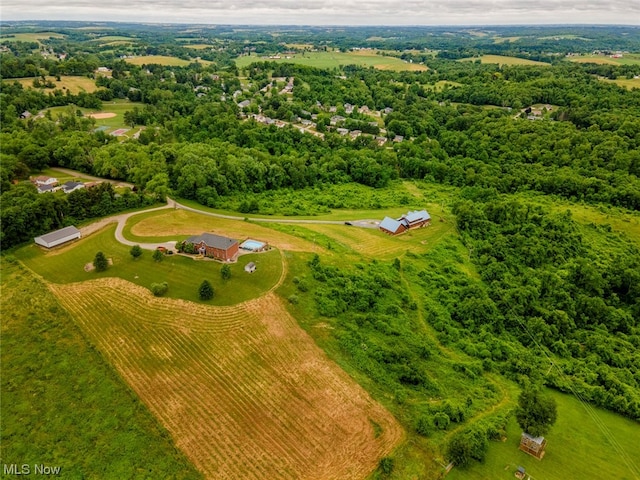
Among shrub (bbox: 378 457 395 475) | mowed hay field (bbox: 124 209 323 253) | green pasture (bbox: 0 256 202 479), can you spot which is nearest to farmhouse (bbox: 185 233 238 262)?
mowed hay field (bbox: 124 209 323 253)

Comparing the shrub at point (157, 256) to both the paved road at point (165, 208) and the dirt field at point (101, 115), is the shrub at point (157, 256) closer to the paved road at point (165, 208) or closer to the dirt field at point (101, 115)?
the paved road at point (165, 208)

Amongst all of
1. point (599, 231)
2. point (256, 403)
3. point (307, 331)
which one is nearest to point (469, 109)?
point (599, 231)

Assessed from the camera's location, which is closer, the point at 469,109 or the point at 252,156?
the point at 252,156

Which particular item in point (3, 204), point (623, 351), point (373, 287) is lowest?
point (623, 351)

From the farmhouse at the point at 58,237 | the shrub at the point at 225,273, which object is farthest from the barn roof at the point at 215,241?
the farmhouse at the point at 58,237

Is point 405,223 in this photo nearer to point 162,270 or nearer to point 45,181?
point 162,270

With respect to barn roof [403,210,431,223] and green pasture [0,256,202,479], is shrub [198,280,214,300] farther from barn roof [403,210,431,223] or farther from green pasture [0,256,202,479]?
barn roof [403,210,431,223]

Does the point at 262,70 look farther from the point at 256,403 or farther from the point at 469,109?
the point at 256,403
